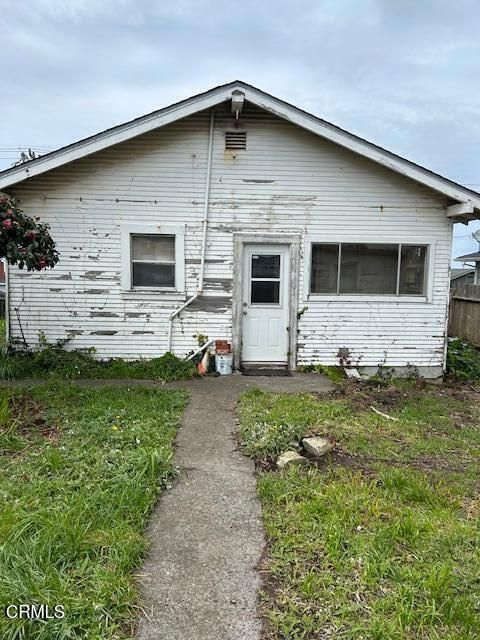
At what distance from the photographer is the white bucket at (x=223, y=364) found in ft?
23.2

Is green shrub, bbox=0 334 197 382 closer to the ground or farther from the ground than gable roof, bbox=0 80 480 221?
closer to the ground

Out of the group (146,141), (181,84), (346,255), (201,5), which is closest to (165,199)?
(146,141)

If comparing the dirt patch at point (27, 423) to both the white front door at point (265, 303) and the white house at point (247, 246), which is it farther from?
the white front door at point (265, 303)

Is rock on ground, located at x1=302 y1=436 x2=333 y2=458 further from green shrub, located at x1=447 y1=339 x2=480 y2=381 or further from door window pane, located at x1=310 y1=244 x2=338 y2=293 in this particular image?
green shrub, located at x1=447 y1=339 x2=480 y2=381

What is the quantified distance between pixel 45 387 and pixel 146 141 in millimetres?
4050

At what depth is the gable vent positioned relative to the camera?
22.9ft

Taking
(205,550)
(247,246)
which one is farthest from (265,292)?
(205,550)

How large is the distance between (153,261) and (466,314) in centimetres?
763

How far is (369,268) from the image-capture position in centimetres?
738

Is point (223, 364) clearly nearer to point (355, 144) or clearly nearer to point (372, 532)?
point (355, 144)

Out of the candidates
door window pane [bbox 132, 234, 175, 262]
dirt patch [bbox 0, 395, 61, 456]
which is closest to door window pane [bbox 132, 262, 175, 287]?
door window pane [bbox 132, 234, 175, 262]

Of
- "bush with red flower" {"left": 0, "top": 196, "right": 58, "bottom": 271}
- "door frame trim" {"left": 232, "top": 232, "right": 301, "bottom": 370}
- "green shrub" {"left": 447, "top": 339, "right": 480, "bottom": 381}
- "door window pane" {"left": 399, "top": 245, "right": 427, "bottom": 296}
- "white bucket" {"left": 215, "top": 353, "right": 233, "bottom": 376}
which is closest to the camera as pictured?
"bush with red flower" {"left": 0, "top": 196, "right": 58, "bottom": 271}

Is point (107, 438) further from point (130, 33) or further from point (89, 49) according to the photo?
point (89, 49)

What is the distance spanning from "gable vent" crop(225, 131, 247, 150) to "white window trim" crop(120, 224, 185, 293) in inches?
60.0
